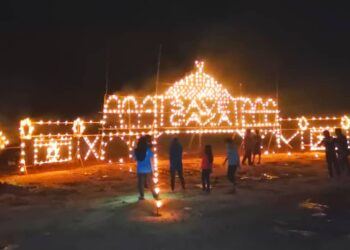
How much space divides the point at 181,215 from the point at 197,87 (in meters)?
15.7

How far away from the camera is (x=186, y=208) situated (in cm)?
1118

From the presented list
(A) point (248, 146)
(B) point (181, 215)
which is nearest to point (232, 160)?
(B) point (181, 215)

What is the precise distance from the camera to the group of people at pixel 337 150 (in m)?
17.0

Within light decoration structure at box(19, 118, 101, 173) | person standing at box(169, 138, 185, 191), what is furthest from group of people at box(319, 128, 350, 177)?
light decoration structure at box(19, 118, 101, 173)

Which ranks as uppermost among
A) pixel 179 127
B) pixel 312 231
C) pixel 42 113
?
pixel 42 113

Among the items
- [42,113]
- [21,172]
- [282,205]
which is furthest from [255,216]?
[42,113]

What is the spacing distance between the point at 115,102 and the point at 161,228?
46.5 ft

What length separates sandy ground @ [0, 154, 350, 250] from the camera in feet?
26.9

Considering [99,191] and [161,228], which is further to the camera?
[99,191]

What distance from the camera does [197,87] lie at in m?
25.5

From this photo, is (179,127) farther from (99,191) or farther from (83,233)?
(83,233)

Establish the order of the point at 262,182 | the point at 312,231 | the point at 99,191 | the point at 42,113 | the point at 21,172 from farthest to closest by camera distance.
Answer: the point at 42,113 → the point at 21,172 → the point at 262,182 → the point at 99,191 → the point at 312,231

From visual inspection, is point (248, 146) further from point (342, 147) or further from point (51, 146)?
point (51, 146)

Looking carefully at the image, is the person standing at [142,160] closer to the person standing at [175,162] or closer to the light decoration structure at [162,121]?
the person standing at [175,162]
